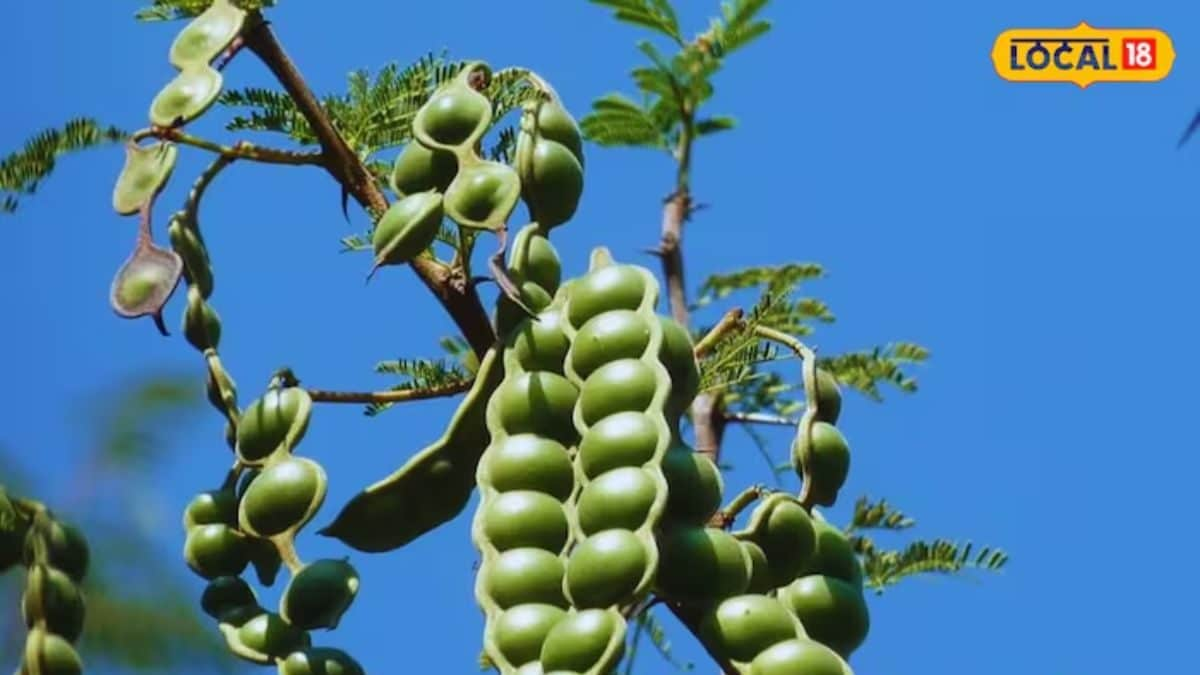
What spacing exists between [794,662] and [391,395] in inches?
→ 28.6

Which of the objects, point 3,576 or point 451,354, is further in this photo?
point 451,354

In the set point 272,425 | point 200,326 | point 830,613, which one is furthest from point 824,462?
point 200,326

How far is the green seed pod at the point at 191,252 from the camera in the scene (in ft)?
9.89

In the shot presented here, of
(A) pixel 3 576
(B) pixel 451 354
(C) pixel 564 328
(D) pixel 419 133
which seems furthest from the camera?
(B) pixel 451 354

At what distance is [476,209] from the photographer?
2.86 m

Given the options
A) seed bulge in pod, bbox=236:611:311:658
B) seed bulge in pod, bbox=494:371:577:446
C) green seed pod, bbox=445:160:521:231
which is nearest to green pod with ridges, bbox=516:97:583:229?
green seed pod, bbox=445:160:521:231

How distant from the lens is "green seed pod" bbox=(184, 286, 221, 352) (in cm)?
298

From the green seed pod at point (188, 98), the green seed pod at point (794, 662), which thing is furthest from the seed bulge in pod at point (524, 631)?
the green seed pod at point (188, 98)

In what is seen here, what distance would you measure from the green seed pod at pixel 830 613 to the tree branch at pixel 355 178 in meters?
0.48

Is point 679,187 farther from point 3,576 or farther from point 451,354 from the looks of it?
point 3,576

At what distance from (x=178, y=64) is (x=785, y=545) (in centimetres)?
102

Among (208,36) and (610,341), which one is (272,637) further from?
(208,36)

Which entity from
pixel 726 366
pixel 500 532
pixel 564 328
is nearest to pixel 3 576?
pixel 500 532

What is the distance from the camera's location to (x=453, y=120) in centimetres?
297
